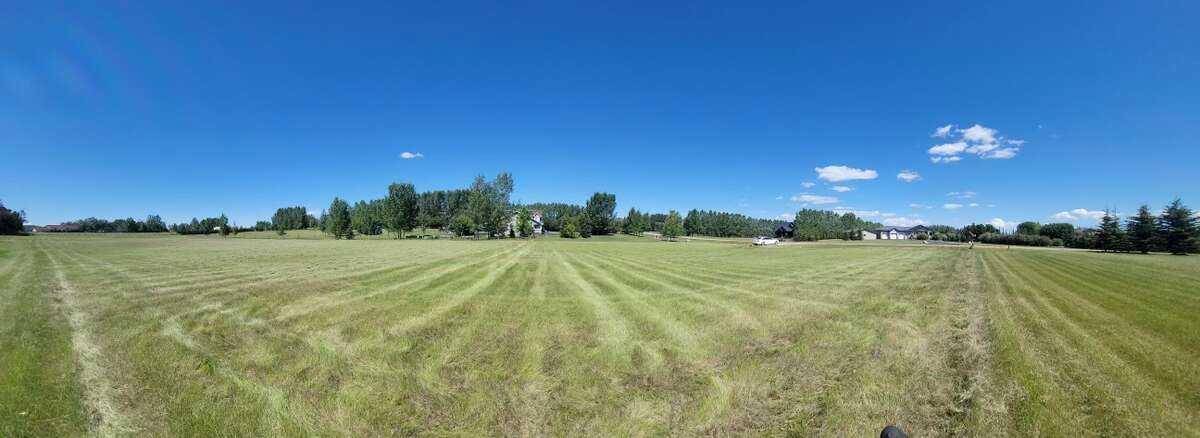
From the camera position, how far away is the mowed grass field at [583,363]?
14.0 ft

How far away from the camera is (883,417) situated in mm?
4387

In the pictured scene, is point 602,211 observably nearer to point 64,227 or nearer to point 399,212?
point 399,212

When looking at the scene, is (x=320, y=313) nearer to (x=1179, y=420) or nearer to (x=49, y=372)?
(x=49, y=372)

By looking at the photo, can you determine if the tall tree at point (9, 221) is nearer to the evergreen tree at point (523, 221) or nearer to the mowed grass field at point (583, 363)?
the evergreen tree at point (523, 221)

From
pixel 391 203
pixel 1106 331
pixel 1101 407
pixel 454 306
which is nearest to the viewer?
pixel 1101 407

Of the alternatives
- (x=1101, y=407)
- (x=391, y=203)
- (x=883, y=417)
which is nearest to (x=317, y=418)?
(x=883, y=417)

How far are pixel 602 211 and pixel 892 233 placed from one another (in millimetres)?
96656

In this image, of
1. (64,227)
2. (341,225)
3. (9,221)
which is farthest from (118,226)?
(341,225)

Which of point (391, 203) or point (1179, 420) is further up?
point (391, 203)

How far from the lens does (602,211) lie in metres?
110

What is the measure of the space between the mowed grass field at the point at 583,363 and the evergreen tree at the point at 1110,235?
66.2 m

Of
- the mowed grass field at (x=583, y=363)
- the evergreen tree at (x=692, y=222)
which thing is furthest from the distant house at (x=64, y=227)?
the evergreen tree at (x=692, y=222)

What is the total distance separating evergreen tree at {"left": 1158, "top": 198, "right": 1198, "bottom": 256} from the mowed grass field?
64469 millimetres

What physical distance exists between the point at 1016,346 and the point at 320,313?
44.8 feet
